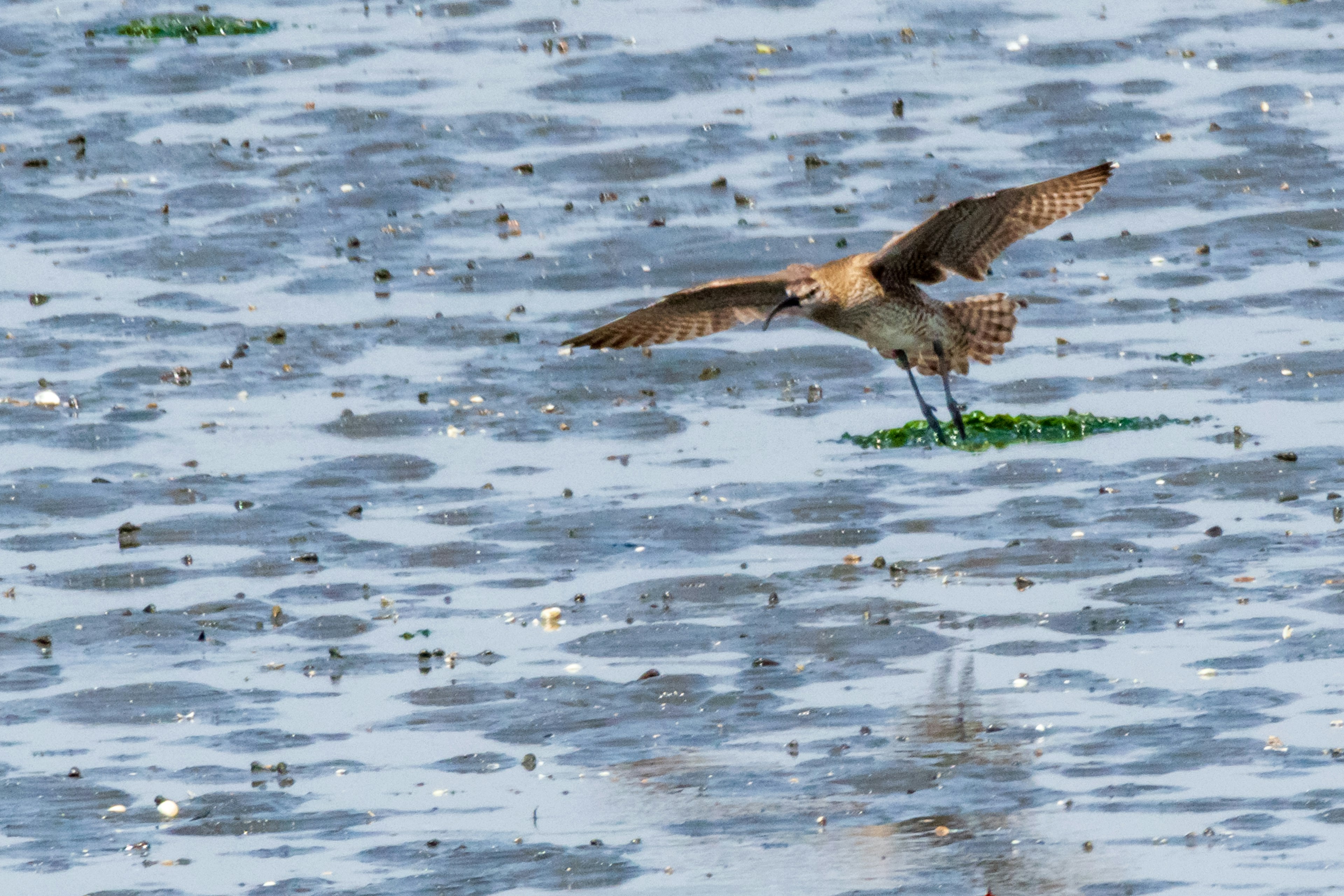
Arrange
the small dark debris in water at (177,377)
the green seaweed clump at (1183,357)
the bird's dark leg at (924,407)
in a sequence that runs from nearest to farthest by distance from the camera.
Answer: the bird's dark leg at (924,407) < the green seaweed clump at (1183,357) < the small dark debris in water at (177,377)

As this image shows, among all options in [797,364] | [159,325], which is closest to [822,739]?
[797,364]

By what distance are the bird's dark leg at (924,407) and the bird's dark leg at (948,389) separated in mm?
71

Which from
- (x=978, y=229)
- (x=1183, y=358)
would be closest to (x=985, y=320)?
(x=978, y=229)

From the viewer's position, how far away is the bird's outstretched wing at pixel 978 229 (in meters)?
10.7

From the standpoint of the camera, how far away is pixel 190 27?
21.7 metres

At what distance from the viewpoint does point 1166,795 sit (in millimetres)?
7504

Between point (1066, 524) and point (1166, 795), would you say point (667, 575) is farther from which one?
point (1166, 795)

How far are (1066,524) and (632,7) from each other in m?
12.1

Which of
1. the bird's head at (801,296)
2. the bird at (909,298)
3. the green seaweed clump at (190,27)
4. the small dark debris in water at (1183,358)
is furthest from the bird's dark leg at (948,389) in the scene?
the green seaweed clump at (190,27)

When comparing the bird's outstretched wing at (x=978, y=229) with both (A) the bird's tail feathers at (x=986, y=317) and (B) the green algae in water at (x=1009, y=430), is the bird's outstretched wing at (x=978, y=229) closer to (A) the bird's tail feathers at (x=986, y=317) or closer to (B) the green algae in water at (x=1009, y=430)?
(A) the bird's tail feathers at (x=986, y=317)

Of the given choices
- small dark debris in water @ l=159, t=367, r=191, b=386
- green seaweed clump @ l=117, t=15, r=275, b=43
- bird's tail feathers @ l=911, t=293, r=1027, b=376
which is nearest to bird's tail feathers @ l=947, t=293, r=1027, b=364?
bird's tail feathers @ l=911, t=293, r=1027, b=376

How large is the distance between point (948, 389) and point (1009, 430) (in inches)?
14.9

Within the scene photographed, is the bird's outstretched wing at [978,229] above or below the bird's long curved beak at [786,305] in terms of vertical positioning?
above

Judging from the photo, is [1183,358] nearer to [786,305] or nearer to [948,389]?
[948,389]
